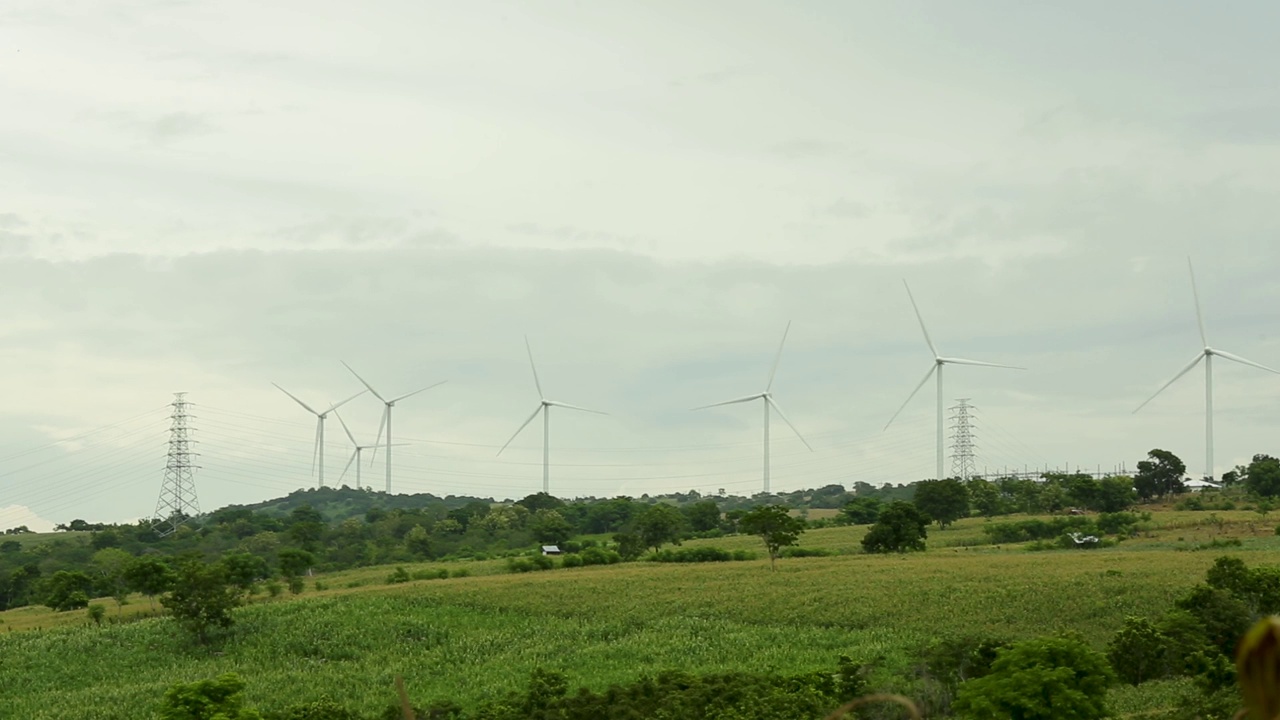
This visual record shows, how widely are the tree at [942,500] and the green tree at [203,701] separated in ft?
416

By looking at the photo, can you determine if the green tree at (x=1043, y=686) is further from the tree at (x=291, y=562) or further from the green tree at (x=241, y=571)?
the tree at (x=291, y=562)

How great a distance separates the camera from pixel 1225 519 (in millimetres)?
151625

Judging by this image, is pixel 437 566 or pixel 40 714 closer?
pixel 40 714

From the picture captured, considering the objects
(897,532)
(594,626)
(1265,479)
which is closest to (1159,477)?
(1265,479)

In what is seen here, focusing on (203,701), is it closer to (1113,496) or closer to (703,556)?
(703,556)

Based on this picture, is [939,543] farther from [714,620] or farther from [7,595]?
[7,595]

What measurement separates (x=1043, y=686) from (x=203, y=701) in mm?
41915

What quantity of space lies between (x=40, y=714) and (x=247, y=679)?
46.8 feet

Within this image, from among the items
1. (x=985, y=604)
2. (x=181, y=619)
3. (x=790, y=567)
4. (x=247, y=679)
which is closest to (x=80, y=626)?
(x=181, y=619)

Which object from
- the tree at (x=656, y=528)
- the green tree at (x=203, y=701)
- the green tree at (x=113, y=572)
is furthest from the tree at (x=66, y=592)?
the green tree at (x=203, y=701)

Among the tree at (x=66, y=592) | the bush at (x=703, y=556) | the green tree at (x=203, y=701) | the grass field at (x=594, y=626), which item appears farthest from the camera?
the bush at (x=703, y=556)

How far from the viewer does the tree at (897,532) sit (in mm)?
143625

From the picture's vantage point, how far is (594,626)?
346 ft

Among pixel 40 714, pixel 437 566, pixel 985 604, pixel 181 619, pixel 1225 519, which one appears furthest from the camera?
pixel 437 566
